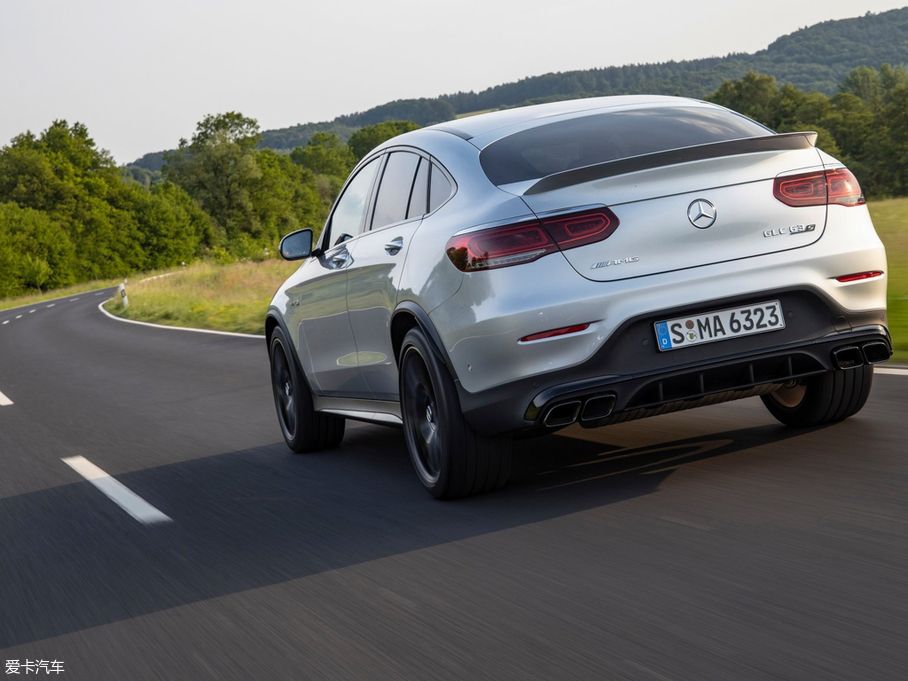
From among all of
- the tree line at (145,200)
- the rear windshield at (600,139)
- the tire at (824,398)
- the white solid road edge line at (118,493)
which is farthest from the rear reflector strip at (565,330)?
the tree line at (145,200)

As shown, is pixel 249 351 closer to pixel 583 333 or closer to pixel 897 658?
pixel 583 333

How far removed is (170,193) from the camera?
114 meters

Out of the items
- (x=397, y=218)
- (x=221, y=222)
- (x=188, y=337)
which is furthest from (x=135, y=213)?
(x=397, y=218)

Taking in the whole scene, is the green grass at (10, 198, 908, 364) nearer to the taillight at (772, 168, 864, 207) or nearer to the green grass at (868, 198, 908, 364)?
the green grass at (868, 198, 908, 364)

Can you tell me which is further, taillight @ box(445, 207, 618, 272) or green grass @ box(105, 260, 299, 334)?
green grass @ box(105, 260, 299, 334)

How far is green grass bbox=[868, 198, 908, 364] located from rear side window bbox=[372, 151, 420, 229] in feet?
13.7

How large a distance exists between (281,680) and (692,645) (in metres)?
1.16

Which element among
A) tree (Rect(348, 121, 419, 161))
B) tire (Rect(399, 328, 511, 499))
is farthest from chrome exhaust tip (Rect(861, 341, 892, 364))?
tree (Rect(348, 121, 419, 161))

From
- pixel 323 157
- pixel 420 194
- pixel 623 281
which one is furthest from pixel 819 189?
pixel 323 157

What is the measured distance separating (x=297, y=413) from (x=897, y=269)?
30.4 ft

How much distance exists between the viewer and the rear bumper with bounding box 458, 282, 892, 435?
183 inches

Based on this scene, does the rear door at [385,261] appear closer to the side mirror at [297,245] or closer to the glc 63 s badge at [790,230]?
the side mirror at [297,245]

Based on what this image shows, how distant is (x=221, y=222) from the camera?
11631 centimetres

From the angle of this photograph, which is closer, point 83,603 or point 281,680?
point 281,680
